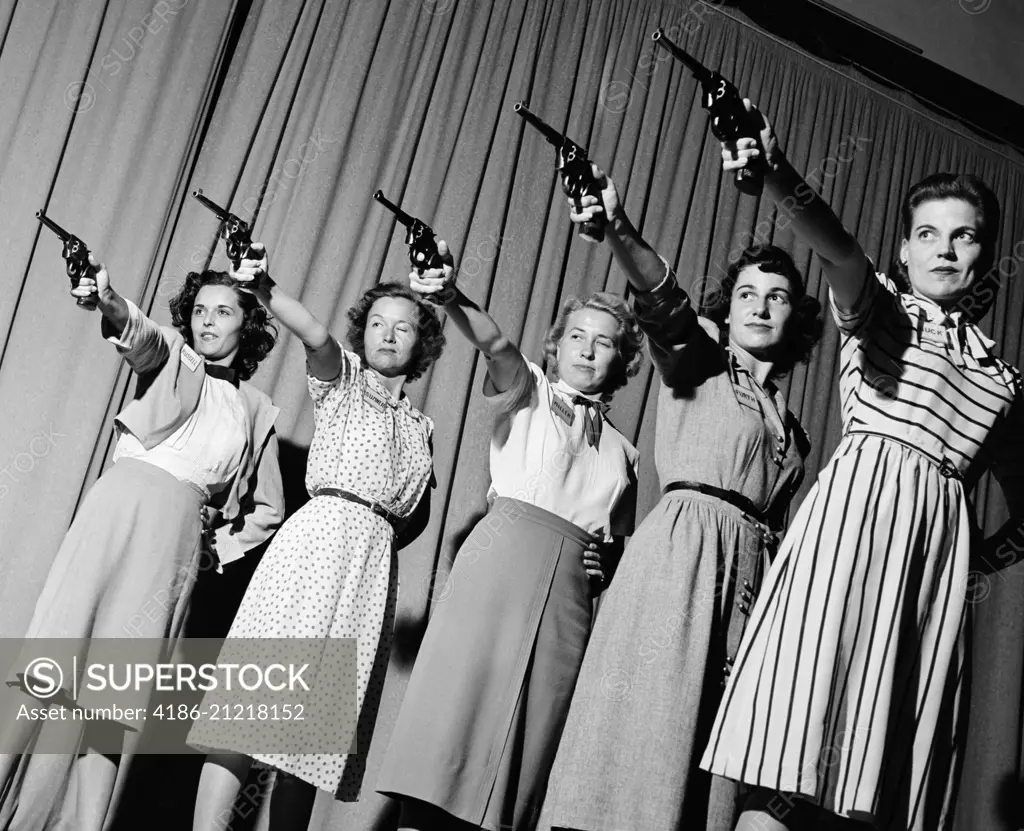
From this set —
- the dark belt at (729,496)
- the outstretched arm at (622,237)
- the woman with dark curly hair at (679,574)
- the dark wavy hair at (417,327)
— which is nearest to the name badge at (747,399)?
the woman with dark curly hair at (679,574)

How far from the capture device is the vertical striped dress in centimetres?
147

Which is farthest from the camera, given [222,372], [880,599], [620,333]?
[222,372]

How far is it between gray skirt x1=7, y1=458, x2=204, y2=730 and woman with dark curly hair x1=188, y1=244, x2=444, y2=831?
0.72 ft

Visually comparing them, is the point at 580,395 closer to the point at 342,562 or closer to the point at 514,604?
the point at 514,604

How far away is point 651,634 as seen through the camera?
1.90 meters

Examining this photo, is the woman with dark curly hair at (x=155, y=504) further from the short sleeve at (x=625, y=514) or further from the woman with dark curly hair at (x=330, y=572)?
the short sleeve at (x=625, y=514)

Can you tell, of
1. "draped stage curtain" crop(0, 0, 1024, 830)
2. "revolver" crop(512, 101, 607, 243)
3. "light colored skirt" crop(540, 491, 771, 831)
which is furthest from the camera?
"draped stage curtain" crop(0, 0, 1024, 830)

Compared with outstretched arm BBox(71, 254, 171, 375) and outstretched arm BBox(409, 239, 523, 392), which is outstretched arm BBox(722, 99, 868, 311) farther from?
outstretched arm BBox(71, 254, 171, 375)

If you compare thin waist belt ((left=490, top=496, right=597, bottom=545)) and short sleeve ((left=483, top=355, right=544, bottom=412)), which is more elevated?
short sleeve ((left=483, top=355, right=544, bottom=412))

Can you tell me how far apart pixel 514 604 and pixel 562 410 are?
0.49 metres

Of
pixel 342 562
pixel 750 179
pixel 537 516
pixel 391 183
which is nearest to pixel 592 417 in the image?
pixel 537 516

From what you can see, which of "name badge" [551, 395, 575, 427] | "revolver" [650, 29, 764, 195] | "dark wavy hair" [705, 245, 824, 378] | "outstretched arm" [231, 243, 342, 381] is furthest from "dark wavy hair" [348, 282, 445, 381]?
"revolver" [650, 29, 764, 195]

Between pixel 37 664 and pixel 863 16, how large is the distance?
3.79 metres

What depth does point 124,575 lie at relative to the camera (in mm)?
2520
